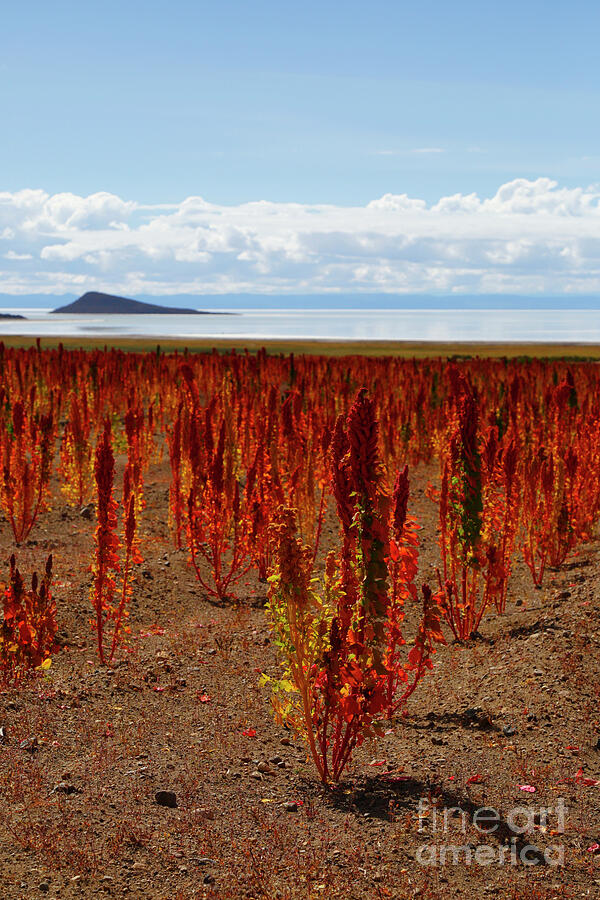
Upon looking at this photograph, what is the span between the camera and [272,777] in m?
4.15

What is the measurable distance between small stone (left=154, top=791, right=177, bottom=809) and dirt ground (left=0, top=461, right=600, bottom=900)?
0.05 meters

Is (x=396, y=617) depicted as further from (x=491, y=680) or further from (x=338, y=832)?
(x=491, y=680)

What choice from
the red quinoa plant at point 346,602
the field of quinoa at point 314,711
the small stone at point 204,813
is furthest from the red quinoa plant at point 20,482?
the small stone at point 204,813

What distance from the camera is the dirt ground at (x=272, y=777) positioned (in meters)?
3.26

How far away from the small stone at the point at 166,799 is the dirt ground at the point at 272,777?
0.15ft

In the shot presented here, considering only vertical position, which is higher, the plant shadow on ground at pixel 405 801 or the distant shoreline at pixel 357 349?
the distant shoreline at pixel 357 349

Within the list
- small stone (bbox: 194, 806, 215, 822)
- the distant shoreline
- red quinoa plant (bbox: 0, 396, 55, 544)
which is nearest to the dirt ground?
small stone (bbox: 194, 806, 215, 822)

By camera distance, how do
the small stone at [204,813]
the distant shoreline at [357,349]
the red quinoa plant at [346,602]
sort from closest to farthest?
the small stone at [204,813], the red quinoa plant at [346,602], the distant shoreline at [357,349]

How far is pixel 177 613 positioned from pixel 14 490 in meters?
2.85

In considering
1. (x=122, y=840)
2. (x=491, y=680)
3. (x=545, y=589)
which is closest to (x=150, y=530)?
(x=545, y=589)

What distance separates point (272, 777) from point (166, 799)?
0.61m

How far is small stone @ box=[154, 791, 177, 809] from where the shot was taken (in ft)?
12.4

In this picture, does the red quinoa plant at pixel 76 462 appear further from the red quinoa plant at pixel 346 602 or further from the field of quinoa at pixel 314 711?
the red quinoa plant at pixel 346 602

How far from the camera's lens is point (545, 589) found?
7344 millimetres
